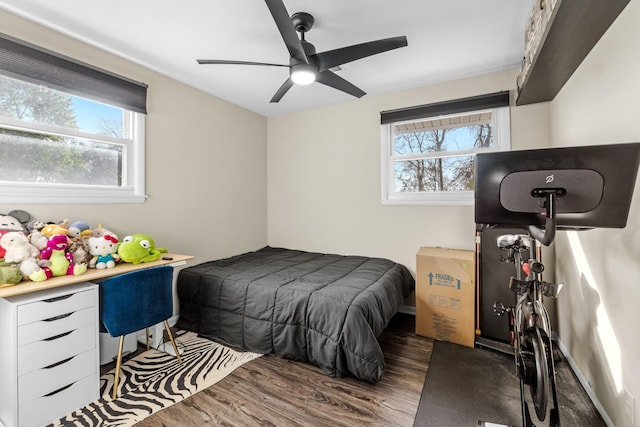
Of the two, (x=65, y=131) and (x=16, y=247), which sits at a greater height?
(x=65, y=131)

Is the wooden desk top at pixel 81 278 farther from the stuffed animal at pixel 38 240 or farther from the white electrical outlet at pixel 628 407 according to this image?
the white electrical outlet at pixel 628 407

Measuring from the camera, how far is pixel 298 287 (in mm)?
2338

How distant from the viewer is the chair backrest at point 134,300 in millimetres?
1816

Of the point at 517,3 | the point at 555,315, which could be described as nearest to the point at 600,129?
the point at 517,3

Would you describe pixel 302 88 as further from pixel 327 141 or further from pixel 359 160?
pixel 359 160

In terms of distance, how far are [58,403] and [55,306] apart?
58cm

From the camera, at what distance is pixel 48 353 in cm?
160

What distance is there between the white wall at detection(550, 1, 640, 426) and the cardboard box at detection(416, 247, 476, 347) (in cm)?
70

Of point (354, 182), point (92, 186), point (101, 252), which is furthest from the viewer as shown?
point (354, 182)

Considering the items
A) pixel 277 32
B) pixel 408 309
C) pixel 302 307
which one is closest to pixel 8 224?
pixel 302 307

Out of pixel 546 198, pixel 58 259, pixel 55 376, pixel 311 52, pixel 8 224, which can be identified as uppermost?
pixel 311 52

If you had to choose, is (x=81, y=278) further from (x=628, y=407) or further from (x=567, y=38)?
(x=567, y=38)

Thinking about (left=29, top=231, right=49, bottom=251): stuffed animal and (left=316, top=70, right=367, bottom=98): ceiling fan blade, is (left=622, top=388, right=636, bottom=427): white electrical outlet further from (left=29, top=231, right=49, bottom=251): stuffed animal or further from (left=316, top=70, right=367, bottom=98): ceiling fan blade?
(left=29, top=231, right=49, bottom=251): stuffed animal

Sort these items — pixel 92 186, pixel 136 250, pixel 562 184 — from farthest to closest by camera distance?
pixel 92 186 → pixel 136 250 → pixel 562 184
